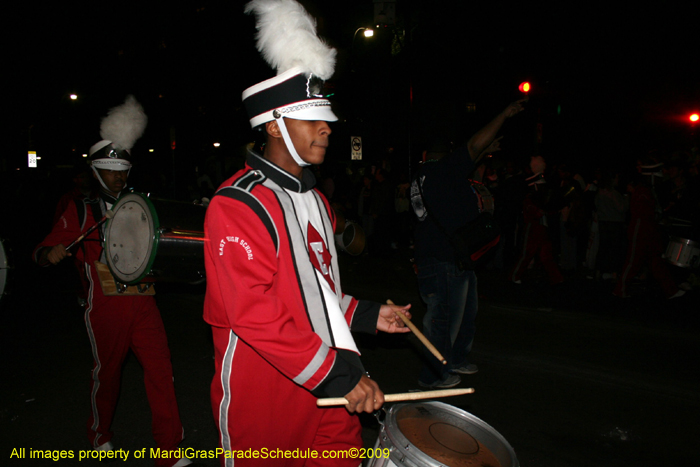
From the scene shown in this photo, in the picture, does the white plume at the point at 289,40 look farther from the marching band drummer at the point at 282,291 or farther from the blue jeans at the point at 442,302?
the blue jeans at the point at 442,302

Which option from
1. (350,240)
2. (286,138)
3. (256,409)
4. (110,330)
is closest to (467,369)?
(350,240)

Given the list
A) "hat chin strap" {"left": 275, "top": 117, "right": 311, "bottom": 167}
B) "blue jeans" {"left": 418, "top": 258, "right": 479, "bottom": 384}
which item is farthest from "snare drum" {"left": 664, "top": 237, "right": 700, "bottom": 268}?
"hat chin strap" {"left": 275, "top": 117, "right": 311, "bottom": 167}

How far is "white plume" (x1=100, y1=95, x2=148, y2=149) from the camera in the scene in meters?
3.85

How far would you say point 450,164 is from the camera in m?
4.15

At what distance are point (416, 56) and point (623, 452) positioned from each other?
26.9m

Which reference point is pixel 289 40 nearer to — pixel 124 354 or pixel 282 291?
pixel 282 291

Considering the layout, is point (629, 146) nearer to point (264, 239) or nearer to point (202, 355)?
point (202, 355)

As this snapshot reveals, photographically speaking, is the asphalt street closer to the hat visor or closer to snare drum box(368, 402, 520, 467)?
snare drum box(368, 402, 520, 467)

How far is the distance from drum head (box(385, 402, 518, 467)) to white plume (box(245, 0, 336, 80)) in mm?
1412

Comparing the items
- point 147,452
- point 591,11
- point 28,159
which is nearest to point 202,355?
point 147,452

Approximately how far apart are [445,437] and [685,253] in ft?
21.0

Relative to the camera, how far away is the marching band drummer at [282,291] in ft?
5.69

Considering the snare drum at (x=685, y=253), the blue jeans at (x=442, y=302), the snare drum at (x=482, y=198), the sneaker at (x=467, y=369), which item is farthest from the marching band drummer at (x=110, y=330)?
the snare drum at (x=685, y=253)

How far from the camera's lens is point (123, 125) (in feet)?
12.9
